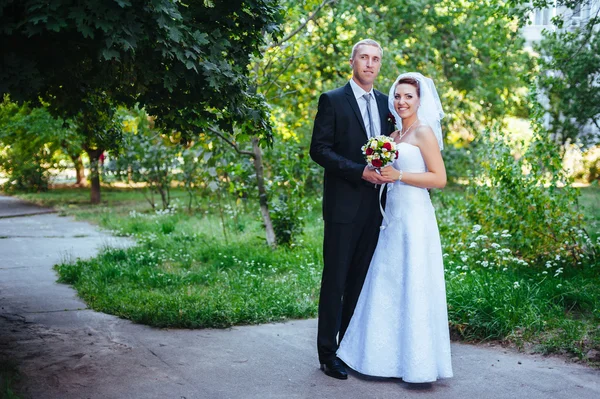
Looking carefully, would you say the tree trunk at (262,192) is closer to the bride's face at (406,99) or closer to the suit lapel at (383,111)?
the suit lapel at (383,111)

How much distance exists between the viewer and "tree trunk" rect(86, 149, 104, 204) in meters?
20.0

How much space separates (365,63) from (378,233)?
133 cm

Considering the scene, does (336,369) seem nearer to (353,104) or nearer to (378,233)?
(378,233)

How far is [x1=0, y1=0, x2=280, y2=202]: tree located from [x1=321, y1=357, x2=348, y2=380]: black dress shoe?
7.24 feet

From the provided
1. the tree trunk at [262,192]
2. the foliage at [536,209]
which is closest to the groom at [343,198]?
the foliage at [536,209]

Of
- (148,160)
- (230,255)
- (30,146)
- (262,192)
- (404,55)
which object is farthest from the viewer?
(30,146)

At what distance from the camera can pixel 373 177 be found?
4797 mm

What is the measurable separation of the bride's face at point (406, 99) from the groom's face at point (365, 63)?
236 millimetres

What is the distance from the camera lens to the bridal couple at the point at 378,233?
490 cm

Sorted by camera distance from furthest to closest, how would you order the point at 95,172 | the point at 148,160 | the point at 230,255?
the point at 95,172 → the point at 148,160 → the point at 230,255

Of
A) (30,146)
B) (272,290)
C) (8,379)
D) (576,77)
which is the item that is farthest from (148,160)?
(8,379)

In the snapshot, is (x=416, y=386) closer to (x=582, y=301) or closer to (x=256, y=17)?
(x=582, y=301)

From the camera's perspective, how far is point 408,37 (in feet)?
62.5

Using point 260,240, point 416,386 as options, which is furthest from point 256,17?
point 260,240
